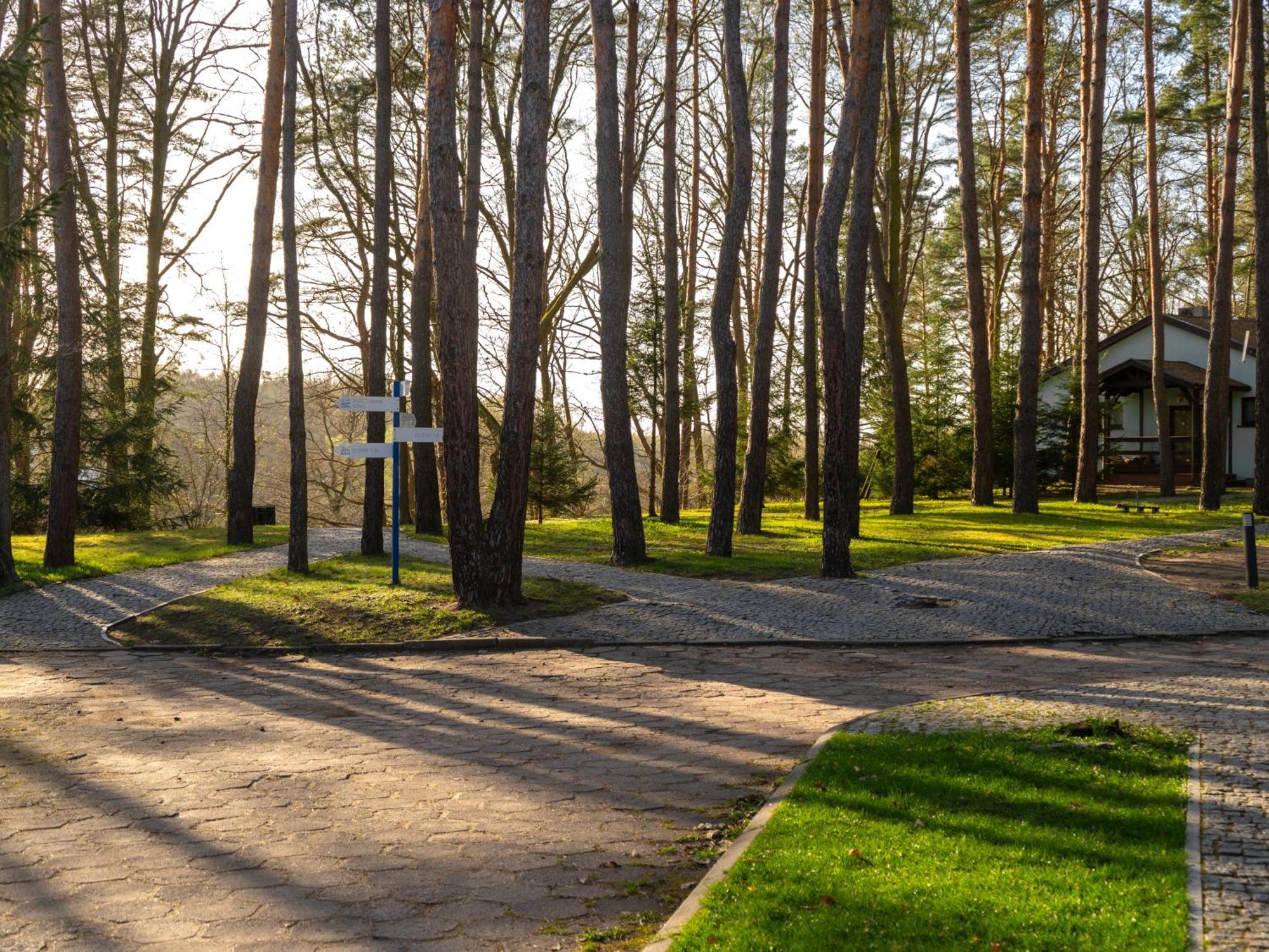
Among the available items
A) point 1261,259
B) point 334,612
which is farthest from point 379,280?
point 1261,259

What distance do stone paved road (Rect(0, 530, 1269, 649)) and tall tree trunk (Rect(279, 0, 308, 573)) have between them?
1141 millimetres

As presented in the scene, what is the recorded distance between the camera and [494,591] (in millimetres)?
13156

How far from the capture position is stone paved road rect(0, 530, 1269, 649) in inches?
475

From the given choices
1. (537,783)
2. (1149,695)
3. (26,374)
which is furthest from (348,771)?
(26,374)

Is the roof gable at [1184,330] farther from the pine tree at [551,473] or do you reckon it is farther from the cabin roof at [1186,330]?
the pine tree at [551,473]

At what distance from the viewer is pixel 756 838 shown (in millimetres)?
5203

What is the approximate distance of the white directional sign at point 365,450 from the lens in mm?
14930

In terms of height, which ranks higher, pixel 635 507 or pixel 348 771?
pixel 635 507

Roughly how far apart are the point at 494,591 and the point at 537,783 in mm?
6688

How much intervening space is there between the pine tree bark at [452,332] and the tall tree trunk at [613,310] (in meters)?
3.44

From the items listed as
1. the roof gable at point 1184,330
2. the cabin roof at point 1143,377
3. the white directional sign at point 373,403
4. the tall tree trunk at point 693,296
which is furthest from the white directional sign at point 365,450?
the cabin roof at point 1143,377

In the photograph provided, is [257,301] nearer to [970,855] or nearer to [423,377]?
[423,377]

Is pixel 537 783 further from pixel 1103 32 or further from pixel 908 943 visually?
pixel 1103 32

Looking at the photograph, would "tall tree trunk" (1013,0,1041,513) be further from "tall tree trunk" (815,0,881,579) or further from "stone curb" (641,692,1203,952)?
"stone curb" (641,692,1203,952)
